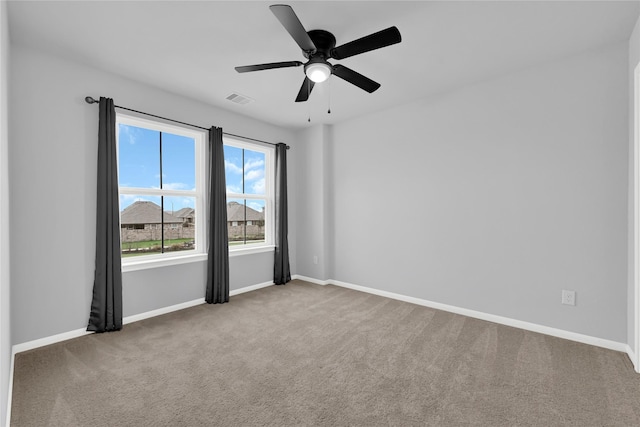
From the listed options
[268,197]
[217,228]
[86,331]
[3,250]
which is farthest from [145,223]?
[3,250]

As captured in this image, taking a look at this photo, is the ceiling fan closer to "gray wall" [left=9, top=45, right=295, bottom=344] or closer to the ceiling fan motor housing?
the ceiling fan motor housing

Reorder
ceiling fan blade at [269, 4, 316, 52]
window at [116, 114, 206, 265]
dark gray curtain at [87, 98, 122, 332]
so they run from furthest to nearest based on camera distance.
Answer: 1. window at [116, 114, 206, 265]
2. dark gray curtain at [87, 98, 122, 332]
3. ceiling fan blade at [269, 4, 316, 52]

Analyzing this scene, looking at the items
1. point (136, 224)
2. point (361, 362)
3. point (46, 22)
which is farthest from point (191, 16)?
point (361, 362)

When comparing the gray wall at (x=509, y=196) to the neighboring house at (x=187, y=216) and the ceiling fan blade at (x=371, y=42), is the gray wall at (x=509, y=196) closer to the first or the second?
the ceiling fan blade at (x=371, y=42)

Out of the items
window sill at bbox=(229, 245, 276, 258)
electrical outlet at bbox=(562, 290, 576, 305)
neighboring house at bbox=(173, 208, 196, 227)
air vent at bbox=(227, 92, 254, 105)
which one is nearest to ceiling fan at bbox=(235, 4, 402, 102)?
air vent at bbox=(227, 92, 254, 105)

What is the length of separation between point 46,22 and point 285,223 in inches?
131

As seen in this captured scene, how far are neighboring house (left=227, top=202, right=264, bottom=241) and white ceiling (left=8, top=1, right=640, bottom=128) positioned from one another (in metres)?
1.79

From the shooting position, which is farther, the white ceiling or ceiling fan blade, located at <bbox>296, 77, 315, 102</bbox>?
ceiling fan blade, located at <bbox>296, 77, 315, 102</bbox>

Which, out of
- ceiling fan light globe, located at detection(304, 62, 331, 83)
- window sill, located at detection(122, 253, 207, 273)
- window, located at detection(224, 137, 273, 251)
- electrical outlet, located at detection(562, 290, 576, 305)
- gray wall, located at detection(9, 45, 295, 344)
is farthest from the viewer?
window, located at detection(224, 137, 273, 251)

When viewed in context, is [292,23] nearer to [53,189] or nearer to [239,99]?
[239,99]

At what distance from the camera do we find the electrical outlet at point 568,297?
8.87 feet

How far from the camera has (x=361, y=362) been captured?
2326 millimetres

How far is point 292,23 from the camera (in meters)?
1.75

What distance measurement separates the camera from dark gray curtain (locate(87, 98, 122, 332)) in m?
2.83
